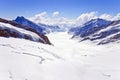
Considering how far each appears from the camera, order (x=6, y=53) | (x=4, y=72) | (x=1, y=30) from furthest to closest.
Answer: (x=1, y=30) → (x=6, y=53) → (x=4, y=72)

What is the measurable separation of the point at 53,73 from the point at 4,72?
9.66 m

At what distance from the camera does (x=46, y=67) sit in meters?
47.3

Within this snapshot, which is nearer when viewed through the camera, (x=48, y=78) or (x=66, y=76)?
(x=48, y=78)

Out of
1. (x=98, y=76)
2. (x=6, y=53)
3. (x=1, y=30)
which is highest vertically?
(x=1, y=30)

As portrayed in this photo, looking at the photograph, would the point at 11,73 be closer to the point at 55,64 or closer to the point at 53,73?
the point at 53,73

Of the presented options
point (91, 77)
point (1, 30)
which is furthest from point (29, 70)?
point (1, 30)

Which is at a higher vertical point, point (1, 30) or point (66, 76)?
point (1, 30)

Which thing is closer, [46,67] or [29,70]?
[29,70]

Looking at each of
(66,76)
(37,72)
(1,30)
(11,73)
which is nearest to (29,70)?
(37,72)

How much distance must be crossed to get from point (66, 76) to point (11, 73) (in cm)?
1087

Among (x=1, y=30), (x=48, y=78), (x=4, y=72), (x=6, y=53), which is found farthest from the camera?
(x=1, y=30)

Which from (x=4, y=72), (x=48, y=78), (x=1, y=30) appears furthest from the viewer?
(x=1, y=30)

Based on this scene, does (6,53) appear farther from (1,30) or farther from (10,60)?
(1,30)

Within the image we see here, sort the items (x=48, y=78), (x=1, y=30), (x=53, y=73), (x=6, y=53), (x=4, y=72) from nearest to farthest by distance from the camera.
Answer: (x=4, y=72), (x=48, y=78), (x=53, y=73), (x=6, y=53), (x=1, y=30)
